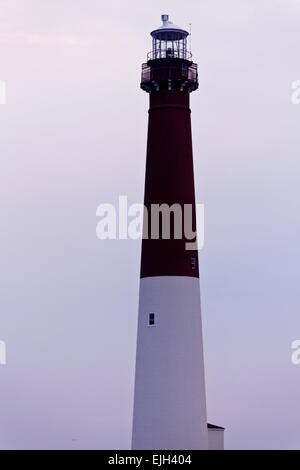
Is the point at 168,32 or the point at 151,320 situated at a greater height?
the point at 168,32

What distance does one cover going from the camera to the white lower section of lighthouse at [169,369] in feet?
156

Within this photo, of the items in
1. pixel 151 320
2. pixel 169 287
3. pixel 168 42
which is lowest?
pixel 151 320

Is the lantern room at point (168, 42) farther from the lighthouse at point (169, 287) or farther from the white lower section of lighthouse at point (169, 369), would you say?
the white lower section of lighthouse at point (169, 369)

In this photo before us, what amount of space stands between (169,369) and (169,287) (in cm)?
321

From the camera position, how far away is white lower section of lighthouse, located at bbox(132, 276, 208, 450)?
47438 mm

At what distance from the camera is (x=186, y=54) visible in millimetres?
50344

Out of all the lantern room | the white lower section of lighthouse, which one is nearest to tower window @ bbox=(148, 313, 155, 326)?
the white lower section of lighthouse

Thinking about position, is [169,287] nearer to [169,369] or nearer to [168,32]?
[169,369]

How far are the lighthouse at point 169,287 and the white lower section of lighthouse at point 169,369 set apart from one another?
0.04 m

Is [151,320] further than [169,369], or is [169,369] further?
[151,320]

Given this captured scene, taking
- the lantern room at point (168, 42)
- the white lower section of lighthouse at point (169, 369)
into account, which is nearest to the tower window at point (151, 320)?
the white lower section of lighthouse at point (169, 369)

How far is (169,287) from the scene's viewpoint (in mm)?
47906

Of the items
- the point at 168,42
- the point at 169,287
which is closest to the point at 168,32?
the point at 168,42
